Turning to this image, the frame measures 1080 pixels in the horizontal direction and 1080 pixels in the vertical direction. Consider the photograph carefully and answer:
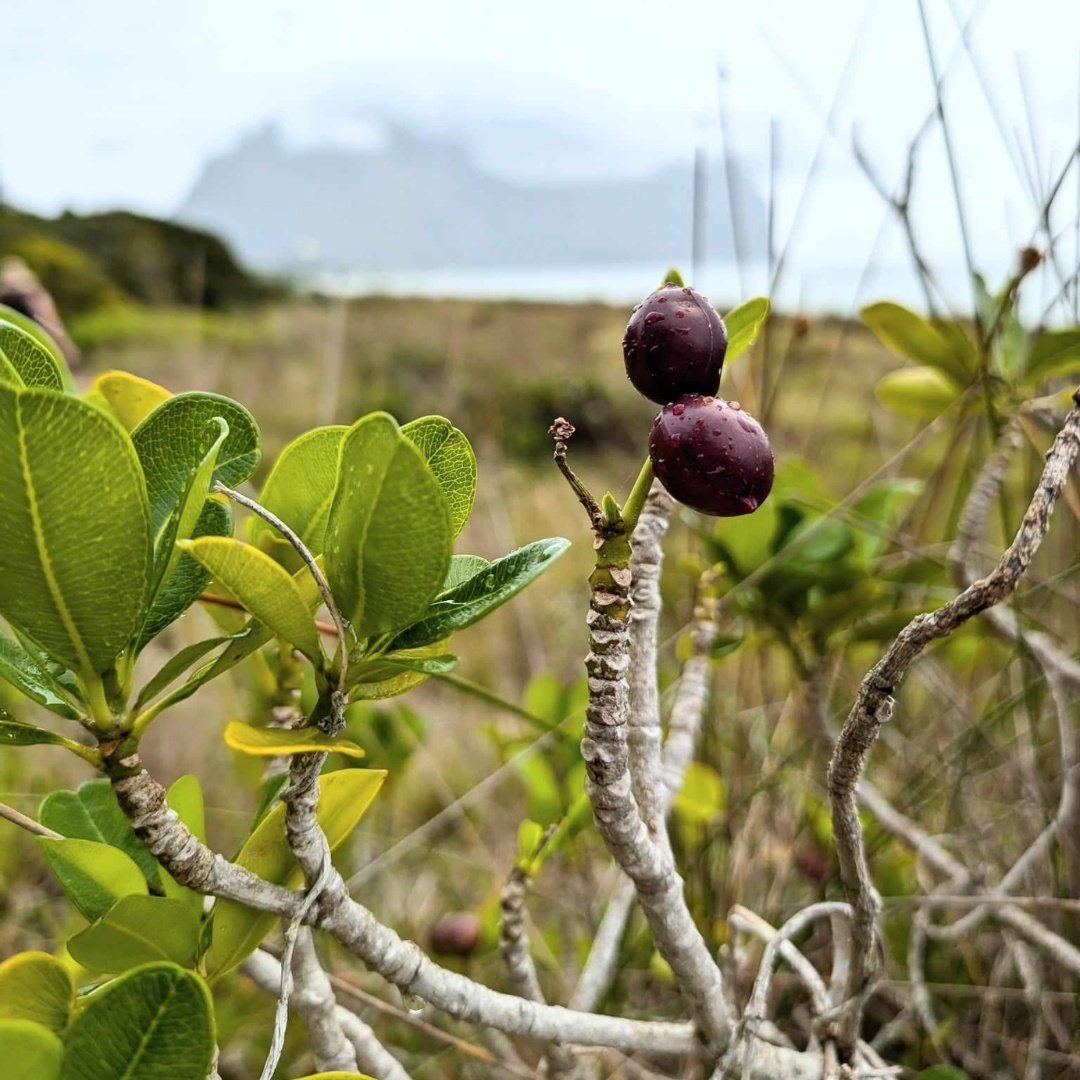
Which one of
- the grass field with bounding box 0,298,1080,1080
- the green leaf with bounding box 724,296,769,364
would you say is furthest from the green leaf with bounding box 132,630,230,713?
the grass field with bounding box 0,298,1080,1080

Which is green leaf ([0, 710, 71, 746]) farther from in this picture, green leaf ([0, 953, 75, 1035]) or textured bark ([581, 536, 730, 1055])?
textured bark ([581, 536, 730, 1055])

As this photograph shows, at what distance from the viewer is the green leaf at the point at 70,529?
24 centimetres

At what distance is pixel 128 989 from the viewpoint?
25cm

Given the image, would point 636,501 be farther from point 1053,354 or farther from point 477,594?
point 1053,354

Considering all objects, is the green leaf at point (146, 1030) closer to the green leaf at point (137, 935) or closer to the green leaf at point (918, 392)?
the green leaf at point (137, 935)

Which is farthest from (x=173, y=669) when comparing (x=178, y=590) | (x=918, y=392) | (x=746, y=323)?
(x=918, y=392)

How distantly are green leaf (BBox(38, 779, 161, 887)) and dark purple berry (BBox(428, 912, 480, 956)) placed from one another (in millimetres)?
562

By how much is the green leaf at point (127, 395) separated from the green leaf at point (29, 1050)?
256mm

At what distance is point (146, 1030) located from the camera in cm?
25

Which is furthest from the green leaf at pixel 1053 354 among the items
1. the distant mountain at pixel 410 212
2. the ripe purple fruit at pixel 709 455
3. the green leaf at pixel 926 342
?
the distant mountain at pixel 410 212

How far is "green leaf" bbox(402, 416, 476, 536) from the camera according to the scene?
34 centimetres

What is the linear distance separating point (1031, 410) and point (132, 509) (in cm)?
63

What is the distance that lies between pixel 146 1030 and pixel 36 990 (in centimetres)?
7

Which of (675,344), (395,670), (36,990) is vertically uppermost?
(675,344)
